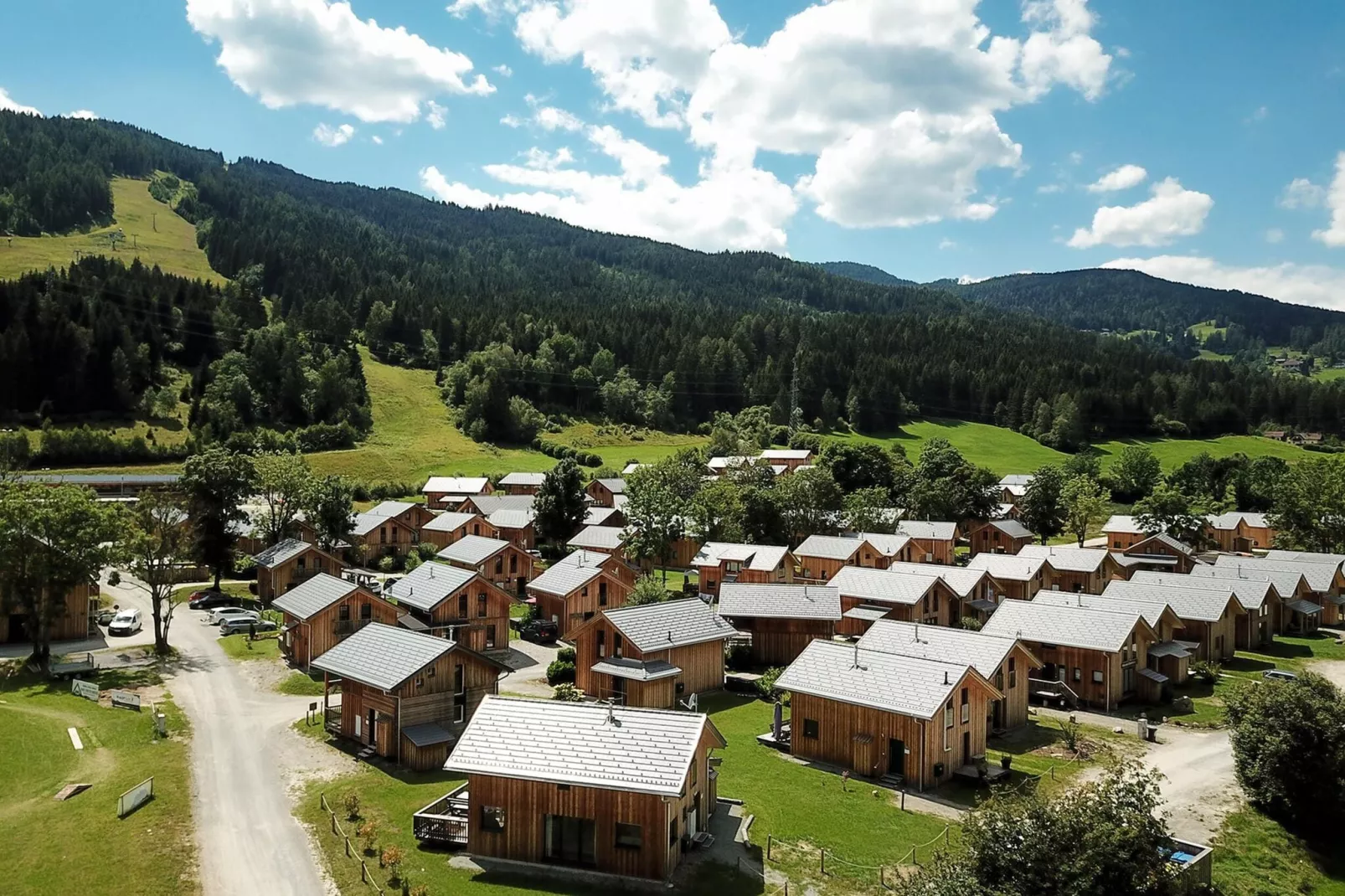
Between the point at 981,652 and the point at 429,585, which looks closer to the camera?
the point at 981,652

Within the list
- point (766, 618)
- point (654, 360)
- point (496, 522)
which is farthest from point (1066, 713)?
point (654, 360)

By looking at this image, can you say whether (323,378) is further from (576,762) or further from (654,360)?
(576,762)

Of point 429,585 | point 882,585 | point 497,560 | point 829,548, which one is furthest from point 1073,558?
point 429,585

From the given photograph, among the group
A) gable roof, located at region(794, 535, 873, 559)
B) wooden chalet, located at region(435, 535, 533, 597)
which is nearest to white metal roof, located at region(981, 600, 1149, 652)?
gable roof, located at region(794, 535, 873, 559)

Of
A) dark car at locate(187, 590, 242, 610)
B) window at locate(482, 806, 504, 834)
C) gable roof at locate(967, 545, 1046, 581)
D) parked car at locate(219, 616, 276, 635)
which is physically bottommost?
dark car at locate(187, 590, 242, 610)

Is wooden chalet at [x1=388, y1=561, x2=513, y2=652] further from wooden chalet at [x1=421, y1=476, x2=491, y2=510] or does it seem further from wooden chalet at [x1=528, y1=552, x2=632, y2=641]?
wooden chalet at [x1=421, y1=476, x2=491, y2=510]

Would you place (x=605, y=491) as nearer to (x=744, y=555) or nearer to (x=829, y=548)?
(x=744, y=555)
